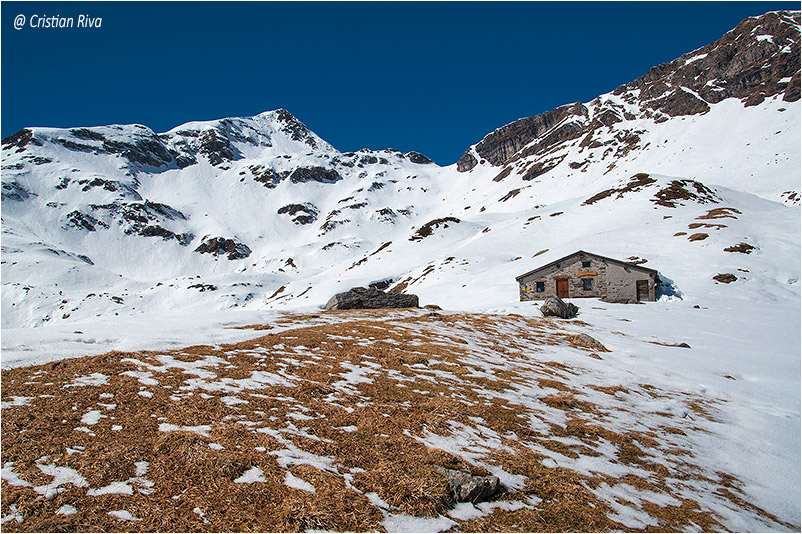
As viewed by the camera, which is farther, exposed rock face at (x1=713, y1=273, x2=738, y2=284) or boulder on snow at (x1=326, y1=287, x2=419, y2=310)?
exposed rock face at (x1=713, y1=273, x2=738, y2=284)

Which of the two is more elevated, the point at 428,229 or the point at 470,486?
the point at 428,229

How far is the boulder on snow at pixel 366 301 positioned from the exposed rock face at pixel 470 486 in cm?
2186

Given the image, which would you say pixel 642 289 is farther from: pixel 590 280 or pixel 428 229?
pixel 428 229

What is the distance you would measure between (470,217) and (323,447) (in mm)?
128043

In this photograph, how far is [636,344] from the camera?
63.9 feet

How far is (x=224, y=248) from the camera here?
482 ft

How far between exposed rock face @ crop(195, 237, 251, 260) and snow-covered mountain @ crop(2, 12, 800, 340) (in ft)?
2.18

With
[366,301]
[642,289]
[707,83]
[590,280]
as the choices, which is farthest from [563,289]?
[707,83]

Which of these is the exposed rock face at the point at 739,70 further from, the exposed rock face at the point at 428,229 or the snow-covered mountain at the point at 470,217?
the exposed rock face at the point at 428,229

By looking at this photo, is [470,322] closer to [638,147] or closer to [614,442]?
[614,442]

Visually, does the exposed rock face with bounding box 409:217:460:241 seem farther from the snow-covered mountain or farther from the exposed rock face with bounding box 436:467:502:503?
the exposed rock face with bounding box 436:467:502:503

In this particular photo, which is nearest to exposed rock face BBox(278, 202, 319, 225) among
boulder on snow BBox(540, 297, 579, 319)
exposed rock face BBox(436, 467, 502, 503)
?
boulder on snow BBox(540, 297, 579, 319)

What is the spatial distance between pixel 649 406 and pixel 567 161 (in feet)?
558

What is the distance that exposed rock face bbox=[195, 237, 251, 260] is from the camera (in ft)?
476
